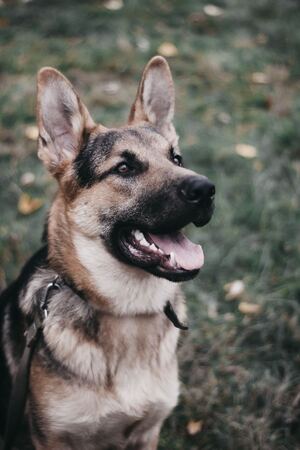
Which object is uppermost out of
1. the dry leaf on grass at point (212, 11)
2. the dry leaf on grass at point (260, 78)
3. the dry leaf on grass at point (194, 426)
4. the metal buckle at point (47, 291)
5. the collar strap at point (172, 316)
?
the metal buckle at point (47, 291)

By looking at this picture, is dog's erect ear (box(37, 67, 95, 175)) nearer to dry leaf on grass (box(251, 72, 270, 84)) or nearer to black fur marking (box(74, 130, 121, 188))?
black fur marking (box(74, 130, 121, 188))

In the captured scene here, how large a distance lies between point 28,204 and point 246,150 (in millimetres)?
2442

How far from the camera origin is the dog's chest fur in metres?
2.57

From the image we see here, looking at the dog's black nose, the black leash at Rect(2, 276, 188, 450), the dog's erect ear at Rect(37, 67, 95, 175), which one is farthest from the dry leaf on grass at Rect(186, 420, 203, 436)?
the dog's erect ear at Rect(37, 67, 95, 175)

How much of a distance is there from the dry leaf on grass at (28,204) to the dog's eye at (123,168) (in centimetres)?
217

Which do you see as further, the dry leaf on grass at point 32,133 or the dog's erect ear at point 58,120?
the dry leaf on grass at point 32,133

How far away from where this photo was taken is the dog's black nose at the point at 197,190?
7.75 ft

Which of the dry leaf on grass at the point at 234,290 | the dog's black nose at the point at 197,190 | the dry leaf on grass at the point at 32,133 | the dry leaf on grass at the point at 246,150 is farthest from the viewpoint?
the dry leaf on grass at the point at 32,133

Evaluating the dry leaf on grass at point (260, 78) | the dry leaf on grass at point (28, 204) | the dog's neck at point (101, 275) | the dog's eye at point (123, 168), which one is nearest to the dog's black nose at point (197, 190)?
the dog's eye at point (123, 168)

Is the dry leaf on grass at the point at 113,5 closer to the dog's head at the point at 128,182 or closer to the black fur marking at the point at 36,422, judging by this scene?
the dog's head at the point at 128,182

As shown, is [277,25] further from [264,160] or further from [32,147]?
[32,147]

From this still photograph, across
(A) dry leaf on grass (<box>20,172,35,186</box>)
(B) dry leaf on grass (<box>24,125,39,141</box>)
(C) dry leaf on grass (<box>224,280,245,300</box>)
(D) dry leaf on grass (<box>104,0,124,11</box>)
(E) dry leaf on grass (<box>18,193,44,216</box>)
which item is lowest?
(C) dry leaf on grass (<box>224,280,245,300</box>)

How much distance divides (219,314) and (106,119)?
2.81 m

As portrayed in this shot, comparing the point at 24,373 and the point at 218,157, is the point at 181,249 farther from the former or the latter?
the point at 218,157
